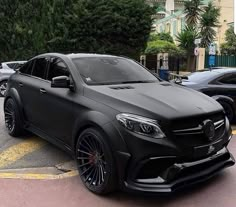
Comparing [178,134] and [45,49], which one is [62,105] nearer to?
[178,134]

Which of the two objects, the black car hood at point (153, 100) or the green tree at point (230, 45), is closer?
the black car hood at point (153, 100)

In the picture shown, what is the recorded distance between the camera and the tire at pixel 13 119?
6.30m

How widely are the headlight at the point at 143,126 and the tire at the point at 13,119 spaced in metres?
2.96

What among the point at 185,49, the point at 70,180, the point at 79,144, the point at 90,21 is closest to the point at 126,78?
the point at 79,144

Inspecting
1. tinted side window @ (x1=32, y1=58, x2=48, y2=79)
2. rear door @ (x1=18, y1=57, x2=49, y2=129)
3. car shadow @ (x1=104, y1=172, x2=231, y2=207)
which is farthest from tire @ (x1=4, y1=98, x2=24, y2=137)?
car shadow @ (x1=104, y1=172, x2=231, y2=207)

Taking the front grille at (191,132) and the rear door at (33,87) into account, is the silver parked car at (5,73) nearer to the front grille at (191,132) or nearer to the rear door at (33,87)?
the rear door at (33,87)

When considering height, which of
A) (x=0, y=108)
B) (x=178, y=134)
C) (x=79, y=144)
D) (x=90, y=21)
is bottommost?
(x=0, y=108)

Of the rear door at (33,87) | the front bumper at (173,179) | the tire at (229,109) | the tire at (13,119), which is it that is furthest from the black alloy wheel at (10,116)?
the tire at (229,109)

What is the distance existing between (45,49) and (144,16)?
6.05 m

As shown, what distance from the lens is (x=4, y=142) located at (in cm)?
644

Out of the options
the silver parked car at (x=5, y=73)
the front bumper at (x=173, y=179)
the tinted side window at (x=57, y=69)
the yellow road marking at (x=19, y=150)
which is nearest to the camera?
the front bumper at (x=173, y=179)

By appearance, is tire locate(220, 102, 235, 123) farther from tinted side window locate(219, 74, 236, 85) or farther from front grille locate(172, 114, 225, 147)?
front grille locate(172, 114, 225, 147)

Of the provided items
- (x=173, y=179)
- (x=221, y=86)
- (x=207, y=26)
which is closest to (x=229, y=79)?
(x=221, y=86)

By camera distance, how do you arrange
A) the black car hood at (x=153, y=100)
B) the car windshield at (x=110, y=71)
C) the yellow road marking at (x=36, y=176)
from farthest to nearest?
the car windshield at (x=110, y=71) < the yellow road marking at (x=36, y=176) < the black car hood at (x=153, y=100)
